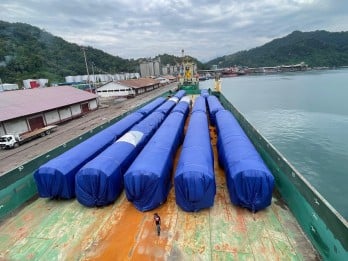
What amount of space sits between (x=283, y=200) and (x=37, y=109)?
86.6ft

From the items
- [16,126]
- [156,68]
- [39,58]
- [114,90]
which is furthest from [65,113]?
[156,68]

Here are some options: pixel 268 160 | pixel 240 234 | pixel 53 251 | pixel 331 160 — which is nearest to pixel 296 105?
pixel 331 160

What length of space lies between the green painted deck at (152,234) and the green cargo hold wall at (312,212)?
0.32m

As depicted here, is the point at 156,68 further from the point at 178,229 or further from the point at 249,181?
the point at 178,229

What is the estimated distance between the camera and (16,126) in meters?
23.3

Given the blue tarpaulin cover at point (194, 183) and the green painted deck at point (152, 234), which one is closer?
the green painted deck at point (152, 234)

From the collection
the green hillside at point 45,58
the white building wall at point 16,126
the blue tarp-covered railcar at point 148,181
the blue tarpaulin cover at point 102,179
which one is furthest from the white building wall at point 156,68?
the blue tarp-covered railcar at point 148,181

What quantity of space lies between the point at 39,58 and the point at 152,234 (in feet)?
364

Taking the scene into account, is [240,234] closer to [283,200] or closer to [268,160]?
[283,200]

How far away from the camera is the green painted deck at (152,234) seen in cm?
578

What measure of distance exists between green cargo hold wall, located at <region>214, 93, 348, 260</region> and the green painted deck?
12.8 inches

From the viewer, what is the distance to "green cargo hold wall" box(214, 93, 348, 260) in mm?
4617

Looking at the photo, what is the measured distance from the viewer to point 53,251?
241 inches

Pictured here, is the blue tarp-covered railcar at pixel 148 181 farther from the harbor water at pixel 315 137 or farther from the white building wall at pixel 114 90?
the white building wall at pixel 114 90
